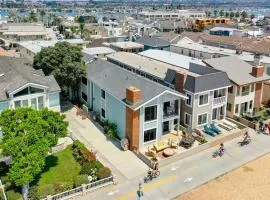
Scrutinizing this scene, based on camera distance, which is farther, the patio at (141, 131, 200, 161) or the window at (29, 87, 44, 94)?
the window at (29, 87, 44, 94)

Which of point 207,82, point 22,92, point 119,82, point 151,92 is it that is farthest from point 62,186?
point 207,82

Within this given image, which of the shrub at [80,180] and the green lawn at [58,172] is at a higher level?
the shrub at [80,180]

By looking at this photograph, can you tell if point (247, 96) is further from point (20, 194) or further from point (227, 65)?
point (20, 194)

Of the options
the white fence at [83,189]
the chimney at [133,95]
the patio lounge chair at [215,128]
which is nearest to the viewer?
the white fence at [83,189]

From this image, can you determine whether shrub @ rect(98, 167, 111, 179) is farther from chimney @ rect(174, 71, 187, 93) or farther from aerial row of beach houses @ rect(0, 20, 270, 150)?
chimney @ rect(174, 71, 187, 93)

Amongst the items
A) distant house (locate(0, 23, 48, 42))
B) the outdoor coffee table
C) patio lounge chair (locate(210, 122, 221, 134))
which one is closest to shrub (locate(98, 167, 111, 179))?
the outdoor coffee table

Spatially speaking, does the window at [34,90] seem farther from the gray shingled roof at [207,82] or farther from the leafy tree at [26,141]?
the gray shingled roof at [207,82]

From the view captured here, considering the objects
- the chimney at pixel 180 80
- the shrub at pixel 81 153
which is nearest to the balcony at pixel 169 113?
the chimney at pixel 180 80

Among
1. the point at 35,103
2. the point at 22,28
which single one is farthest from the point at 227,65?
the point at 22,28
